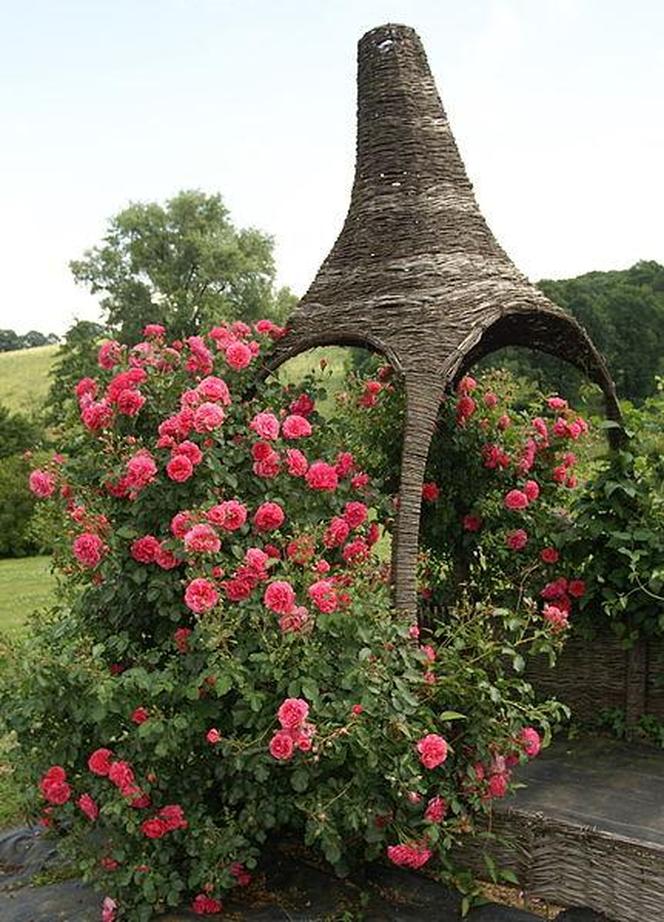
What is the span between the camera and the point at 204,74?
4.38 metres

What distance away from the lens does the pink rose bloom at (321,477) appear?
333 cm

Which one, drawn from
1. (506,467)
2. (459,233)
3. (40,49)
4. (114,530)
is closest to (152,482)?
(114,530)

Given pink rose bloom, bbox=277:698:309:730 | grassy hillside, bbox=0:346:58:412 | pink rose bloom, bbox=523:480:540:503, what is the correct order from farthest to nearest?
1. grassy hillside, bbox=0:346:58:412
2. pink rose bloom, bbox=523:480:540:503
3. pink rose bloom, bbox=277:698:309:730

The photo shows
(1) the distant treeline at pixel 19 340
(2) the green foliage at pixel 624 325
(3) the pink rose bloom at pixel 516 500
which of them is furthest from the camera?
(1) the distant treeline at pixel 19 340

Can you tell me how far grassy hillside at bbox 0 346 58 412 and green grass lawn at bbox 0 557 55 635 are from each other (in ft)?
60.1

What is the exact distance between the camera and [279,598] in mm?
2875

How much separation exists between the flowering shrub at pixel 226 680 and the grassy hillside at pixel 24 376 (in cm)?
3092

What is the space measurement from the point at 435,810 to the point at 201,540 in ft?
3.69

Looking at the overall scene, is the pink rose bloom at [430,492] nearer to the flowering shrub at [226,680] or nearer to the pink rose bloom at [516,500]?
the pink rose bloom at [516,500]

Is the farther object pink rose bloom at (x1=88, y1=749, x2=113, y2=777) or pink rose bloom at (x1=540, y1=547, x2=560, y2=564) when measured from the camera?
pink rose bloom at (x1=540, y1=547, x2=560, y2=564)

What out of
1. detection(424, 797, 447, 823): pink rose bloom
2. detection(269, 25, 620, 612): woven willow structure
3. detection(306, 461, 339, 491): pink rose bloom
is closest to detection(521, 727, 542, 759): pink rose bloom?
detection(424, 797, 447, 823): pink rose bloom

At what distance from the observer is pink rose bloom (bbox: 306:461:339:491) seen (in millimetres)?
3326

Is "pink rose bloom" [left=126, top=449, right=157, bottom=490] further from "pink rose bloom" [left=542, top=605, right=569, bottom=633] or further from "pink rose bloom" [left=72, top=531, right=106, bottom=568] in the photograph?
"pink rose bloom" [left=542, top=605, right=569, bottom=633]

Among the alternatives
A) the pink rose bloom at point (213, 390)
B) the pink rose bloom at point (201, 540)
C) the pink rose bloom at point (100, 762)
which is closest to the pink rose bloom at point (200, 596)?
the pink rose bloom at point (201, 540)
